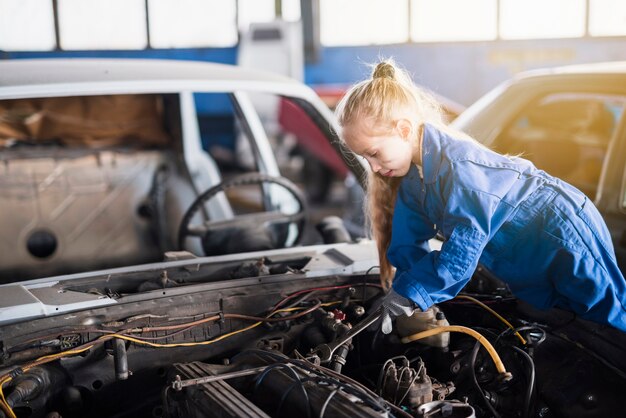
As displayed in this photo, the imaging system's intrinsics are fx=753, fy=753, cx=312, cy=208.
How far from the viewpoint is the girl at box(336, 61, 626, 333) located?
7.26 feet

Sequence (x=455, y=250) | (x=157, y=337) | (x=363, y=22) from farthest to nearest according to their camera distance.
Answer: (x=363, y=22) < (x=157, y=337) < (x=455, y=250)

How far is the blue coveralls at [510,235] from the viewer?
221 cm

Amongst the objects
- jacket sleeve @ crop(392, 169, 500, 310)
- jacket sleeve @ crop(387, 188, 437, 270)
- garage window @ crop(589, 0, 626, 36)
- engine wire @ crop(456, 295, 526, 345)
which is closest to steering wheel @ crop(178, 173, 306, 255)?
jacket sleeve @ crop(387, 188, 437, 270)

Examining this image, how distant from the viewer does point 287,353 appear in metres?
2.59

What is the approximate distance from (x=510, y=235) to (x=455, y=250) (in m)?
0.28

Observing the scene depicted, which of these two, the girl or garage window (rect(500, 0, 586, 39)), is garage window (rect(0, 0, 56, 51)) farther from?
the girl

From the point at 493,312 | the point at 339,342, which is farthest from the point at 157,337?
the point at 493,312

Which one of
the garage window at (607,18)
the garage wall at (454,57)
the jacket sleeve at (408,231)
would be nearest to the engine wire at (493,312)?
the jacket sleeve at (408,231)

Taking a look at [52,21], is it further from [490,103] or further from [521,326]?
[521,326]

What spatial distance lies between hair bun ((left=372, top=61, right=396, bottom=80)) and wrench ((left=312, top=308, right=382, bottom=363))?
74cm

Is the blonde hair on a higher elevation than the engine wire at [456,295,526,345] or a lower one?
higher

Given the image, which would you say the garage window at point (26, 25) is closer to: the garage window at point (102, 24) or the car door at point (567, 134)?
the garage window at point (102, 24)

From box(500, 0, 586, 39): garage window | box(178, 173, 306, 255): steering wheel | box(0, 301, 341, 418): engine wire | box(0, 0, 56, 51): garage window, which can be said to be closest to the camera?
box(0, 301, 341, 418): engine wire

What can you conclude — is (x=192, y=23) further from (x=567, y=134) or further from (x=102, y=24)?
(x=567, y=134)
